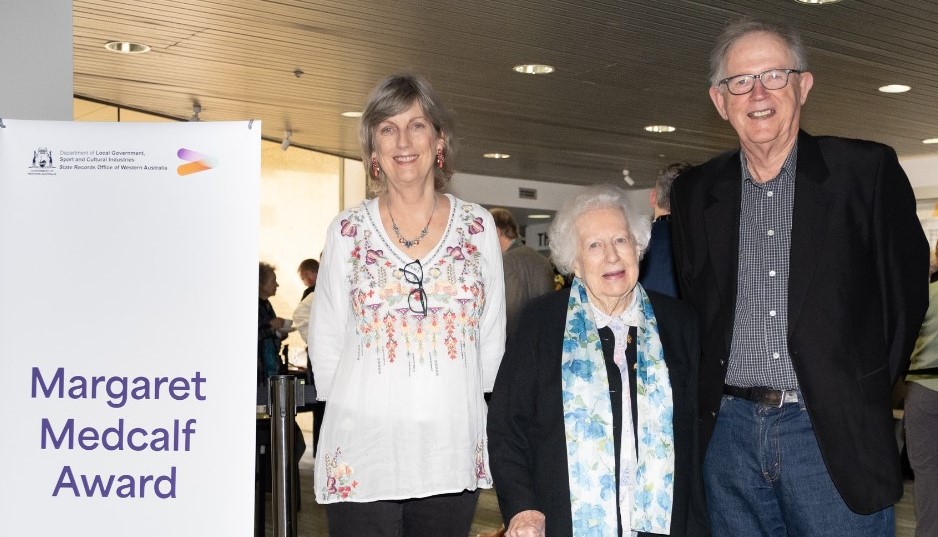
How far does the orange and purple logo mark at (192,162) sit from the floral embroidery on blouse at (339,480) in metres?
0.80

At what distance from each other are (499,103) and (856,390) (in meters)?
8.07

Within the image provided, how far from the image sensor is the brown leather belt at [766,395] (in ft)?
8.07

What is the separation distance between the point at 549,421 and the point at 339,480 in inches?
22.4

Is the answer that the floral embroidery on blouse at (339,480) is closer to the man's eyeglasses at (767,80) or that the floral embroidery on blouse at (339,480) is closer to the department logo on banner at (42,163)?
the department logo on banner at (42,163)

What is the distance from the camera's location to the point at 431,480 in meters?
2.66

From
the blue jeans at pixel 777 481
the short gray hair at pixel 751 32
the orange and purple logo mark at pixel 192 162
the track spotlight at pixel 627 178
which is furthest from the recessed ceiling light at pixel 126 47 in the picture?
the track spotlight at pixel 627 178

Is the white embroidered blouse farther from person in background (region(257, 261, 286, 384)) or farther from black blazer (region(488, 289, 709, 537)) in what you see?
person in background (region(257, 261, 286, 384))

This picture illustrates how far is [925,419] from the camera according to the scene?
5.52 meters

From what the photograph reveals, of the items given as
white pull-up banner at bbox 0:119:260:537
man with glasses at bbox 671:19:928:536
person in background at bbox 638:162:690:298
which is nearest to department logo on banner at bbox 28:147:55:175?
white pull-up banner at bbox 0:119:260:537

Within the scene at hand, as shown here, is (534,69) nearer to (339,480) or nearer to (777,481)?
(339,480)

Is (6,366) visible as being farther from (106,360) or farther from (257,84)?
(257,84)

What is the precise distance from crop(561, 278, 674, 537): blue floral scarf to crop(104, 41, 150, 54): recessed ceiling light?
254 inches

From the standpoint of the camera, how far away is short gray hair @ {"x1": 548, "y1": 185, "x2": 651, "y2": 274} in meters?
2.68

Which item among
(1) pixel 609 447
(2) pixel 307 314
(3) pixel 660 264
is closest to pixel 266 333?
(2) pixel 307 314
